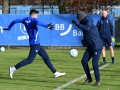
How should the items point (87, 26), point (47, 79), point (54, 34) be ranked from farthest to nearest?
1. point (54, 34)
2. point (47, 79)
3. point (87, 26)

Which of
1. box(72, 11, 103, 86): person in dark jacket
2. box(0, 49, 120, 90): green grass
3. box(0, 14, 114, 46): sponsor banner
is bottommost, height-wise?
box(0, 14, 114, 46): sponsor banner

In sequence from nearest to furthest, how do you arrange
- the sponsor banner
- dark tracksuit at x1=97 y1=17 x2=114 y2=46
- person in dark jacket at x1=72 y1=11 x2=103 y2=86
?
person in dark jacket at x1=72 y1=11 x2=103 y2=86 < dark tracksuit at x1=97 y1=17 x2=114 y2=46 < the sponsor banner

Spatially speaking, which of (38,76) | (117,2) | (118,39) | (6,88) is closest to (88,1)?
(117,2)

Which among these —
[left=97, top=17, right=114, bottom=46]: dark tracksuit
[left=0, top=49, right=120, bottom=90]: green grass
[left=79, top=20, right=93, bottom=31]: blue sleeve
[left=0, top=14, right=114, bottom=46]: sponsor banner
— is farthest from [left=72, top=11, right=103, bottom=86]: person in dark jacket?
[left=0, top=14, right=114, bottom=46]: sponsor banner

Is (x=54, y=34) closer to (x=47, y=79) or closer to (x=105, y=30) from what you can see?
(x=105, y=30)

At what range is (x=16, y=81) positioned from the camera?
12.8 m

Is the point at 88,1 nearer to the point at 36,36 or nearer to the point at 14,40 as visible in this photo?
the point at 14,40

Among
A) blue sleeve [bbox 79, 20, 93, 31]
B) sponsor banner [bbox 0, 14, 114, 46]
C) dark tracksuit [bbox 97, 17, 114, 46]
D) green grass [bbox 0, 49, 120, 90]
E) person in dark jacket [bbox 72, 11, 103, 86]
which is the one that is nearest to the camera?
blue sleeve [bbox 79, 20, 93, 31]

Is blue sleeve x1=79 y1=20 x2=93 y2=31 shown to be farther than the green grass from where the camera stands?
No

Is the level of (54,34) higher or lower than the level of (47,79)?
lower

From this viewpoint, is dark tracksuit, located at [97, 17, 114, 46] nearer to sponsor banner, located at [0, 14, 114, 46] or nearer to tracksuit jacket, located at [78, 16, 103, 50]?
tracksuit jacket, located at [78, 16, 103, 50]

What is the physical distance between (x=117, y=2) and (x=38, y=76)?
3394 centimetres

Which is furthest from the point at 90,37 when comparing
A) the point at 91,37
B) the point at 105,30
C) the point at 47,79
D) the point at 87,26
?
the point at 105,30

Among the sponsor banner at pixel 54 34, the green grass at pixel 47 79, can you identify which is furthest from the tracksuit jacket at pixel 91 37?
the sponsor banner at pixel 54 34
